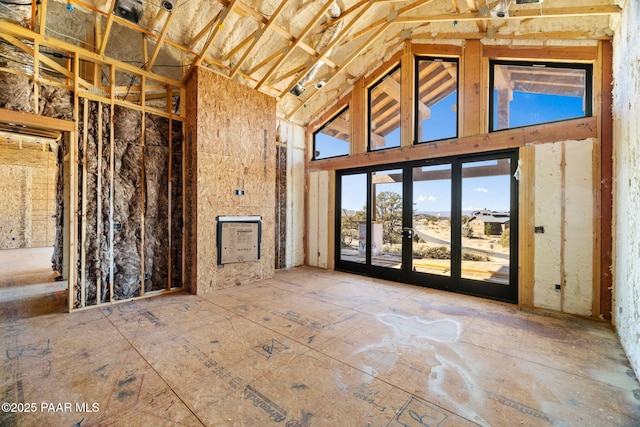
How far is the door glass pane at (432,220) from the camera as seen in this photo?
4.93m

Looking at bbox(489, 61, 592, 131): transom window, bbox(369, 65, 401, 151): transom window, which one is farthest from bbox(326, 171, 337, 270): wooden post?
bbox(489, 61, 592, 131): transom window

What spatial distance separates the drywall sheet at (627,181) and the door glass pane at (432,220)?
2091 mm

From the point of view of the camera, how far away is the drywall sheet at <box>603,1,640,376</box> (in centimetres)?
252

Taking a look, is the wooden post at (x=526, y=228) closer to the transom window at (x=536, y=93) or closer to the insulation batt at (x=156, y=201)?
the transom window at (x=536, y=93)

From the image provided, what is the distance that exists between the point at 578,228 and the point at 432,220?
2.01 m

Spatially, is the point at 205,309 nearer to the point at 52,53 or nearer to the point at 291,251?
the point at 291,251

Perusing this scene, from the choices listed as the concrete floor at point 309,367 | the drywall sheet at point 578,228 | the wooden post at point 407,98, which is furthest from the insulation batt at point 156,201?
the drywall sheet at point 578,228

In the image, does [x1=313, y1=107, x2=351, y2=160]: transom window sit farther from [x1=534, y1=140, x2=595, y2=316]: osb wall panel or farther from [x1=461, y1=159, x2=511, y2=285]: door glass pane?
[x1=534, y1=140, x2=595, y2=316]: osb wall panel

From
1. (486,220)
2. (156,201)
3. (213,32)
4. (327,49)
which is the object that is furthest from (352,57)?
(156,201)

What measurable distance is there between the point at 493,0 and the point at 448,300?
4862 millimetres

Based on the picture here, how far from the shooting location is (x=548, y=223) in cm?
392

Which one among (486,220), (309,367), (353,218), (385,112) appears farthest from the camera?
(353,218)

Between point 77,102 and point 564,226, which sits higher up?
point 77,102

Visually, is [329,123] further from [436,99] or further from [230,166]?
[230,166]
